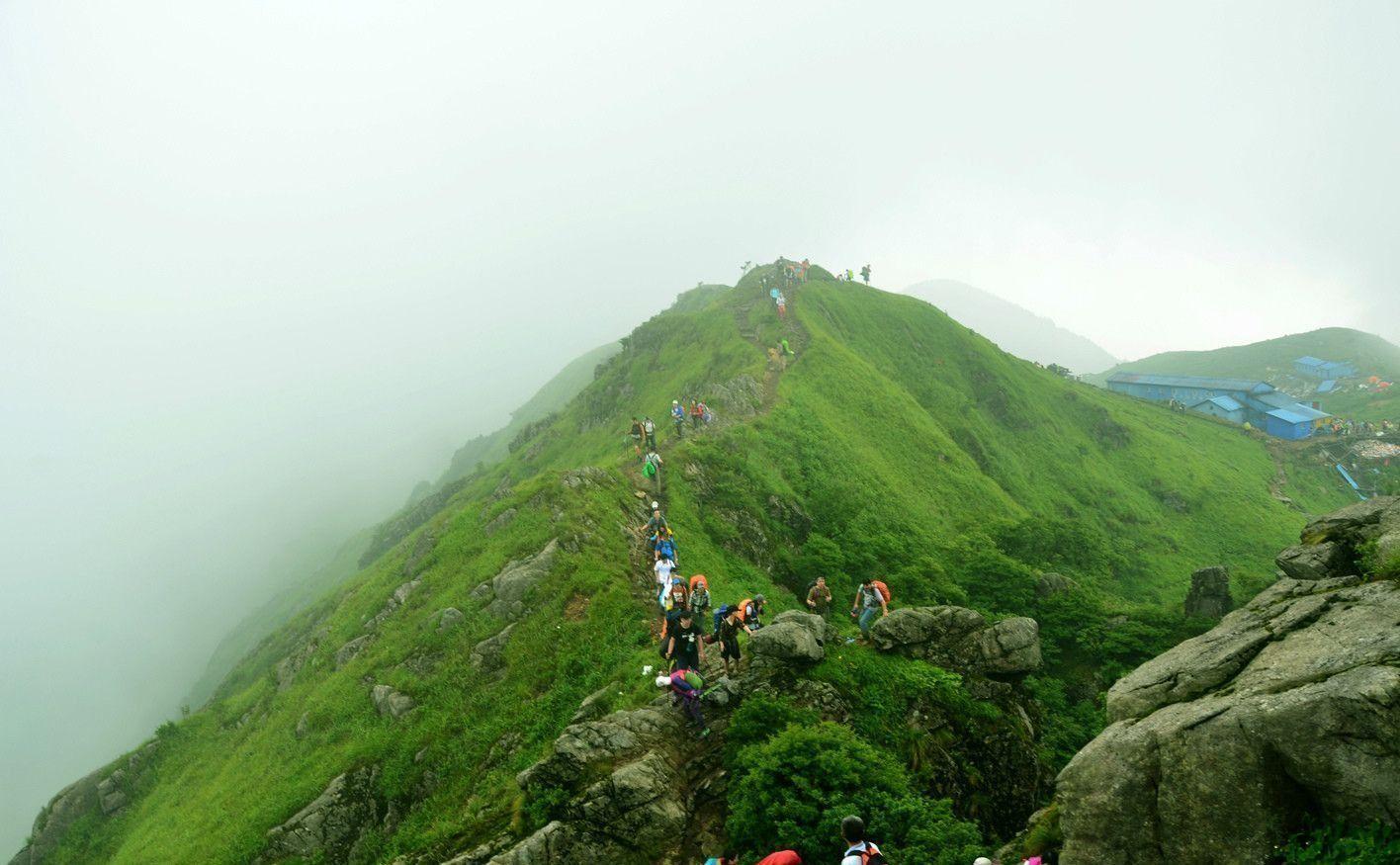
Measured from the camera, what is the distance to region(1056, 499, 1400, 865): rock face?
8.02 m

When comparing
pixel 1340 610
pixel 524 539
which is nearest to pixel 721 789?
pixel 1340 610

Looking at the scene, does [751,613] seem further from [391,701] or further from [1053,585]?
[1053,585]

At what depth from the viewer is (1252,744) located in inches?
348

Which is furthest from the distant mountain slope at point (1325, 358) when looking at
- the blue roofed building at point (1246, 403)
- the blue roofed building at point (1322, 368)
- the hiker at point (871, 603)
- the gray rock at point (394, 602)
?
the gray rock at point (394, 602)

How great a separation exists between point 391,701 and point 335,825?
170 inches

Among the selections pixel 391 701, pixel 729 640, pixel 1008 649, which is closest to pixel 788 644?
pixel 729 640

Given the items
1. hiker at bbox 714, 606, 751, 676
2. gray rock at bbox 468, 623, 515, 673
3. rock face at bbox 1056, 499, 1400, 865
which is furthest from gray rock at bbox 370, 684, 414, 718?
rock face at bbox 1056, 499, 1400, 865

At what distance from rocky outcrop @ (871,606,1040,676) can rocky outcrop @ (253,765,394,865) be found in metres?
18.0

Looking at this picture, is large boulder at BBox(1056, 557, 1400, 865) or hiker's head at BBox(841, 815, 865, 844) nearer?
large boulder at BBox(1056, 557, 1400, 865)

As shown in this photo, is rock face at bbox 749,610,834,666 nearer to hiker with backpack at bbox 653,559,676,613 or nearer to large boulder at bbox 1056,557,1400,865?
hiker with backpack at bbox 653,559,676,613

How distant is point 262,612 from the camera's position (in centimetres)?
15400

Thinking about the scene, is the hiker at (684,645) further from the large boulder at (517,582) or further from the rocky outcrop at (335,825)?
the rocky outcrop at (335,825)

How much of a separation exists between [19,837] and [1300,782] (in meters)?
245

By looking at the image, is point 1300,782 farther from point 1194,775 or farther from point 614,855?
point 614,855
